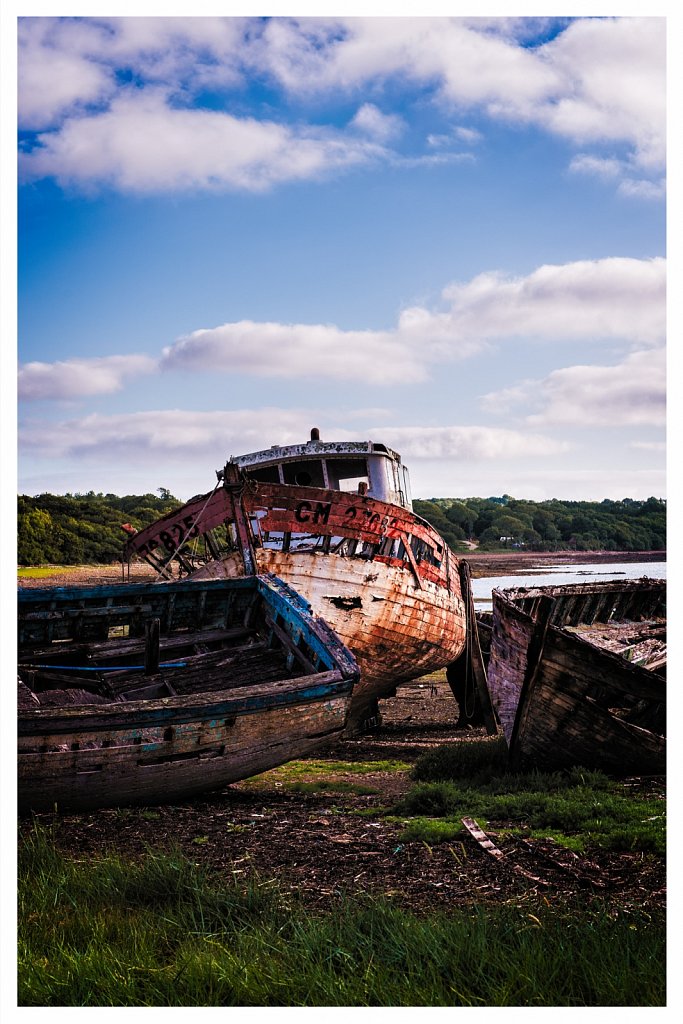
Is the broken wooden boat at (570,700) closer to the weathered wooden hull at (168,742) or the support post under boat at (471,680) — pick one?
the weathered wooden hull at (168,742)

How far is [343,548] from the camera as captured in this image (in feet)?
37.0

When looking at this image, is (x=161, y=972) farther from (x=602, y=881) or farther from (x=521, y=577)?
(x=521, y=577)

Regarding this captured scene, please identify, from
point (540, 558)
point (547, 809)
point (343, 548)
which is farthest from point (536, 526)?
point (547, 809)

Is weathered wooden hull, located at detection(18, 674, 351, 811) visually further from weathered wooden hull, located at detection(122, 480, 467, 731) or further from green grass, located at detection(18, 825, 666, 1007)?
weathered wooden hull, located at detection(122, 480, 467, 731)

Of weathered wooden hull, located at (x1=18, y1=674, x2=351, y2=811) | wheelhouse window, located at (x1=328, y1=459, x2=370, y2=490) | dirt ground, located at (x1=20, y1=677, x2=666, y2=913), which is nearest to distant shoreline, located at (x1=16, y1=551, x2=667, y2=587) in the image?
dirt ground, located at (x1=20, y1=677, x2=666, y2=913)

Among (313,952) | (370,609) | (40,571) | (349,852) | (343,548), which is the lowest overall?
(349,852)

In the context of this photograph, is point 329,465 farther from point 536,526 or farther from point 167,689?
point 536,526

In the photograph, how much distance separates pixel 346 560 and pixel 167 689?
12.9 ft

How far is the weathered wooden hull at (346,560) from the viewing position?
34.5 feet

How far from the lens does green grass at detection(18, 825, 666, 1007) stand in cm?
319

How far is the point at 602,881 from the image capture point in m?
4.59

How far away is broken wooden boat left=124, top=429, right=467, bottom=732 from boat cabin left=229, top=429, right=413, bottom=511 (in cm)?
2

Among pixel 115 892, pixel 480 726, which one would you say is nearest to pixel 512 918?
pixel 115 892

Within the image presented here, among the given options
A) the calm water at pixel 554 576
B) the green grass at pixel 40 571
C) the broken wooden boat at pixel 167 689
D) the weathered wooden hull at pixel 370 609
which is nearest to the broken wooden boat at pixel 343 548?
the weathered wooden hull at pixel 370 609
